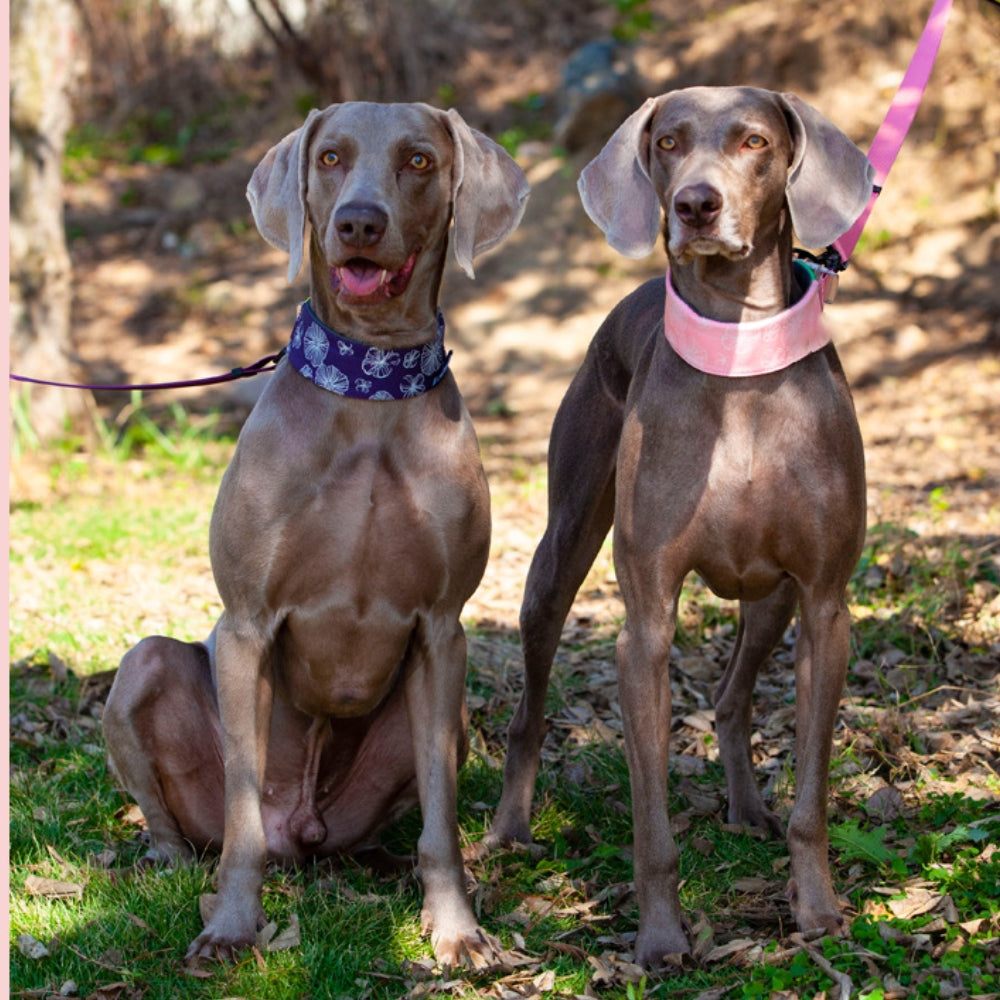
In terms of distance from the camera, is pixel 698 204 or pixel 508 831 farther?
pixel 508 831

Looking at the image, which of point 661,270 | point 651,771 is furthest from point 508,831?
point 661,270

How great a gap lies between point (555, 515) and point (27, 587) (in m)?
3.08

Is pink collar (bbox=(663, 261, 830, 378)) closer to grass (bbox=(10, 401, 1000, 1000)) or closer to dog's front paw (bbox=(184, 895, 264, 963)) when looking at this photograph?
grass (bbox=(10, 401, 1000, 1000))

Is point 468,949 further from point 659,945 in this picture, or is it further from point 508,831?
point 508,831

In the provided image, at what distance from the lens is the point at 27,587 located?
5969 mm

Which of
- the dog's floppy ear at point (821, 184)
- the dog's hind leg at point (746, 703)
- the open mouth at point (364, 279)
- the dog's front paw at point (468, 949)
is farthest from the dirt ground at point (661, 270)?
the dog's floppy ear at point (821, 184)

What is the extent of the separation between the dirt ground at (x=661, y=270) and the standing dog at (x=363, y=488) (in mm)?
3629

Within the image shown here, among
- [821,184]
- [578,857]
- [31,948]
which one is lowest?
[578,857]

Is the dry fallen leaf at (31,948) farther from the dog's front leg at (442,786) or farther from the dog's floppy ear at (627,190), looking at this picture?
the dog's floppy ear at (627,190)

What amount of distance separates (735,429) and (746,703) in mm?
1080

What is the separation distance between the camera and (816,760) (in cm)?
310

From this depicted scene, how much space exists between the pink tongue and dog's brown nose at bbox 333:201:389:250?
90mm

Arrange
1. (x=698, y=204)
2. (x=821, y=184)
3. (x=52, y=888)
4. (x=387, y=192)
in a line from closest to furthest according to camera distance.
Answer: (x=698, y=204) → (x=821, y=184) → (x=387, y=192) → (x=52, y=888)

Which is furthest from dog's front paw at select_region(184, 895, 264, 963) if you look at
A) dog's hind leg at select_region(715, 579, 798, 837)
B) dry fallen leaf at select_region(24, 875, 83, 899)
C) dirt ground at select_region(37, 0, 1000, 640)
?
dirt ground at select_region(37, 0, 1000, 640)
